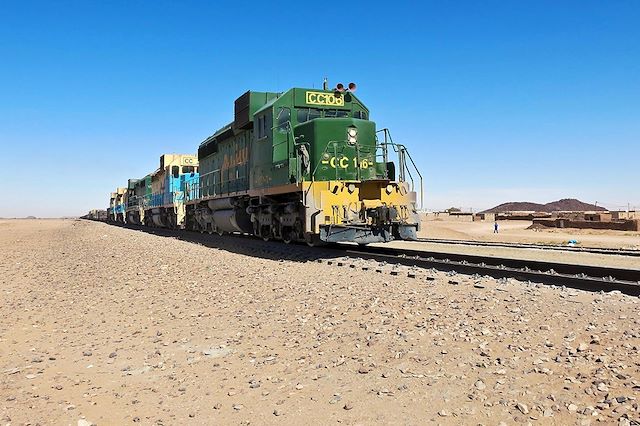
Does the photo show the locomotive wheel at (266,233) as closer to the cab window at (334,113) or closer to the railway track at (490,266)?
the railway track at (490,266)

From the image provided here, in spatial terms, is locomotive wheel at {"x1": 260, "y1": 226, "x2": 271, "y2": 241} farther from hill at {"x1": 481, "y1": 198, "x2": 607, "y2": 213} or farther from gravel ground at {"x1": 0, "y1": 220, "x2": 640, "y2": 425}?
hill at {"x1": 481, "y1": 198, "x2": 607, "y2": 213}

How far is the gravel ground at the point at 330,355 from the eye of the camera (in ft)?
10.6

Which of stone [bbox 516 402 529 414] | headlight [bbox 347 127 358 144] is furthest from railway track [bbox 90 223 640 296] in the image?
stone [bbox 516 402 529 414]

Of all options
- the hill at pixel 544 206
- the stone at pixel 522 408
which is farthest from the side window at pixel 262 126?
the hill at pixel 544 206

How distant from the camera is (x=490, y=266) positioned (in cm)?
806

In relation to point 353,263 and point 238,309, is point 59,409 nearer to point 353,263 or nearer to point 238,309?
point 238,309

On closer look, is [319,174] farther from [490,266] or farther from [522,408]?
[522,408]

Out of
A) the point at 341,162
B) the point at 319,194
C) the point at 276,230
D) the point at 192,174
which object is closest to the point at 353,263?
the point at 319,194

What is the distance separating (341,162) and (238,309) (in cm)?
557

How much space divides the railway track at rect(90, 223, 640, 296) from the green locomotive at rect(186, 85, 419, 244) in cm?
43

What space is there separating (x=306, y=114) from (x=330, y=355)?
27.9ft

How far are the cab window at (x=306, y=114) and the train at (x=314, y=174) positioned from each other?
23 millimetres

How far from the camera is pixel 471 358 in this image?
3840mm

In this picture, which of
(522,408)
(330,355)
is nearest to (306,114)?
(330,355)
